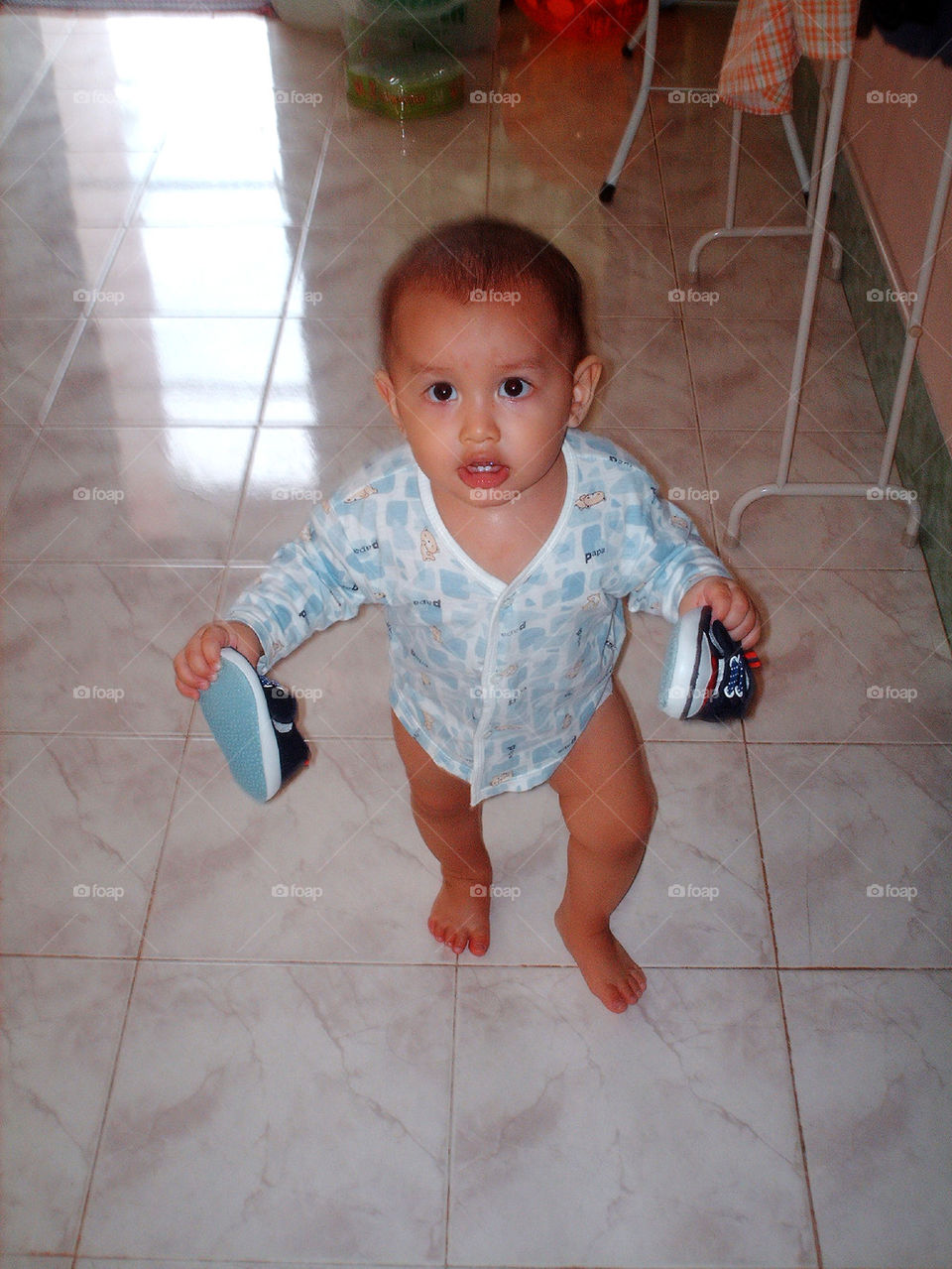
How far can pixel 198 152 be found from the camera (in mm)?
3115

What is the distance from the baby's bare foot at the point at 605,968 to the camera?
147 cm

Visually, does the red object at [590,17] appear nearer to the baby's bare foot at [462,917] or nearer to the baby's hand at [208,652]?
the baby's bare foot at [462,917]

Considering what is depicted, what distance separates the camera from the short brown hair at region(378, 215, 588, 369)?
3.20ft

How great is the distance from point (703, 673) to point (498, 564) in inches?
8.9

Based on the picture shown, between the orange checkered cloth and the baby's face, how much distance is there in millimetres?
852

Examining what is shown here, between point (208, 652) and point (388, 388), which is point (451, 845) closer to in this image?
point (208, 652)

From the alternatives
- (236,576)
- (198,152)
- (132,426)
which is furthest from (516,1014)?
(198,152)

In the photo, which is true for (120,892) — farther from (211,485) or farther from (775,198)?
(775,198)

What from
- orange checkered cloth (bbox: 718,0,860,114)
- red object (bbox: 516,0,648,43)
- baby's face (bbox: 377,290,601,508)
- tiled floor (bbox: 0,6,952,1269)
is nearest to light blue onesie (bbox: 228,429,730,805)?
baby's face (bbox: 377,290,601,508)

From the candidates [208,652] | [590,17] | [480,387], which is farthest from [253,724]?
[590,17]

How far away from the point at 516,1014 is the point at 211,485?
1172 mm

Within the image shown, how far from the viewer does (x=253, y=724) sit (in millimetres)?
1092

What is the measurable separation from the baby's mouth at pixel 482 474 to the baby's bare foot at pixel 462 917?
0.70 metres

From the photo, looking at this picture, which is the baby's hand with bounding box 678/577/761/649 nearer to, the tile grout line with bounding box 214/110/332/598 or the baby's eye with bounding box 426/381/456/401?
the baby's eye with bounding box 426/381/456/401
